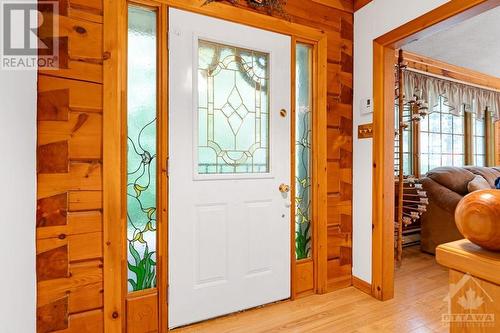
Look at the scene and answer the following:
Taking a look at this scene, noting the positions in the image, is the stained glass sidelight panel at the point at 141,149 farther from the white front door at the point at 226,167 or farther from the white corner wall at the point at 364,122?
the white corner wall at the point at 364,122

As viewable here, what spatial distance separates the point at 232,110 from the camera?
208 centimetres

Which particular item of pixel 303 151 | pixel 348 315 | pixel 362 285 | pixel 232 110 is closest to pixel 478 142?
pixel 362 285

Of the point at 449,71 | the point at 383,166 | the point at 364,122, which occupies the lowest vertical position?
the point at 383,166

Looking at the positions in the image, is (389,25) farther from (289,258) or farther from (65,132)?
(65,132)

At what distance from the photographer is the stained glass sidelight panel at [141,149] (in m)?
1.80

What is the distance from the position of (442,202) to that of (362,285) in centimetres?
160

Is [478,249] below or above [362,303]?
above

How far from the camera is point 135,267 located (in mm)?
1826

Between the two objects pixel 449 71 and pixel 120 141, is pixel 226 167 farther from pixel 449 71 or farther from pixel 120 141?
pixel 449 71

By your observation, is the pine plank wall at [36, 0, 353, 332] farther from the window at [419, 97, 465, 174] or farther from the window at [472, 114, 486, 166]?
the window at [472, 114, 486, 166]

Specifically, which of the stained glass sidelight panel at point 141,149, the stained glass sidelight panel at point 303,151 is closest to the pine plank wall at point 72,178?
the stained glass sidelight panel at point 141,149

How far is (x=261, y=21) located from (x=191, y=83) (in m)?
0.73

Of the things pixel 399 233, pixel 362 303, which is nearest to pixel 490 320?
pixel 362 303

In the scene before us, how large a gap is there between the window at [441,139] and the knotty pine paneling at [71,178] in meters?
4.23
